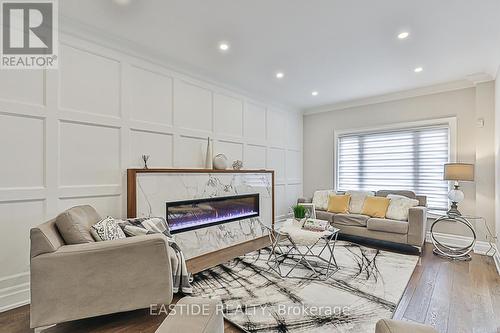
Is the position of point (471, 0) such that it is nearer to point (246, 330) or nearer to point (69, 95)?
point (246, 330)

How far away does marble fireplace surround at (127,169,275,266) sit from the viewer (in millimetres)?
3232

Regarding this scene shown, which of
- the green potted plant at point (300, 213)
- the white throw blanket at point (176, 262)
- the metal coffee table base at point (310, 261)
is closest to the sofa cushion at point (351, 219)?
the metal coffee table base at point (310, 261)

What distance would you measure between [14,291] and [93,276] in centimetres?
115

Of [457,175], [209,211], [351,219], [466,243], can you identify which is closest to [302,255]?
[209,211]

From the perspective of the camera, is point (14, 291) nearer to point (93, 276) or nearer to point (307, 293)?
point (93, 276)

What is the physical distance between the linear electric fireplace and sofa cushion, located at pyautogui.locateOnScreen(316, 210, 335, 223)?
1.17 meters

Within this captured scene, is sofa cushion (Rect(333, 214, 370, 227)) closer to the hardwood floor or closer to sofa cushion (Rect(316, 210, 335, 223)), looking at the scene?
sofa cushion (Rect(316, 210, 335, 223))

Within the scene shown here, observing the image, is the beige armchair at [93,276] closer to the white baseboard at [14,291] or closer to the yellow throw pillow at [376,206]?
the white baseboard at [14,291]

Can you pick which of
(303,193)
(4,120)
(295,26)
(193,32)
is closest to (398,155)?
(303,193)

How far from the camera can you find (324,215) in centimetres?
486

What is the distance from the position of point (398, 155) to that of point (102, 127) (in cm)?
517

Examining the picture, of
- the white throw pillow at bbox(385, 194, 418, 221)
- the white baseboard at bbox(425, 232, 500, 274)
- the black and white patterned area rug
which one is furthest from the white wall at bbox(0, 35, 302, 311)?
the white baseboard at bbox(425, 232, 500, 274)

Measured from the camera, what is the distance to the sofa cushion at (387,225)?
13.2 feet

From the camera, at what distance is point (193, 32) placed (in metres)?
2.90
